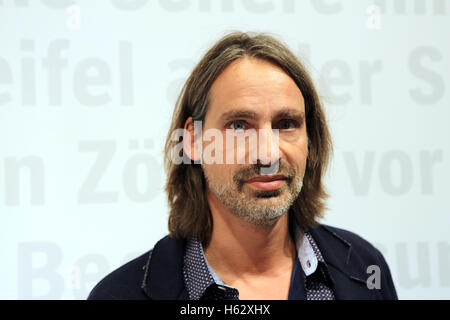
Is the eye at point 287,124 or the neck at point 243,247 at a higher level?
the eye at point 287,124

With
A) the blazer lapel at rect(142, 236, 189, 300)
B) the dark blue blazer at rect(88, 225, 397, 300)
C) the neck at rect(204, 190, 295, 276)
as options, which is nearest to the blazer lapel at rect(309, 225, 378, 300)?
the dark blue blazer at rect(88, 225, 397, 300)

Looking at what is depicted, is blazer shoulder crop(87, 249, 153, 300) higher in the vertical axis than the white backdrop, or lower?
lower

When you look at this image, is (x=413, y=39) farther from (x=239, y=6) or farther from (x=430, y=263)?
(x=430, y=263)

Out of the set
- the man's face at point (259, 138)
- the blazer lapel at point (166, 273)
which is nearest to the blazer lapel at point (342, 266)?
the man's face at point (259, 138)

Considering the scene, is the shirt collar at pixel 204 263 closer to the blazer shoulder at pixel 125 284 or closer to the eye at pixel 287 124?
the blazer shoulder at pixel 125 284

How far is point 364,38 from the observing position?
2375 mm

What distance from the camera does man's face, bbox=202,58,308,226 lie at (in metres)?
1.49

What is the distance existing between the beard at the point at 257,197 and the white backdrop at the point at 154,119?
0.75 m

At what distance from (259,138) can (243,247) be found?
38 cm

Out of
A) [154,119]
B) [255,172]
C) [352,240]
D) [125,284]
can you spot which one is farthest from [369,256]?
[154,119]

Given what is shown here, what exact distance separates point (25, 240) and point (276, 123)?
1.25 meters

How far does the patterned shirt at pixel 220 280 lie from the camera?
1521 mm

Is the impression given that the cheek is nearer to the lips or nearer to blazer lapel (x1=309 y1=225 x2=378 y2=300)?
the lips

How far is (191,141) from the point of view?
5.63 ft
